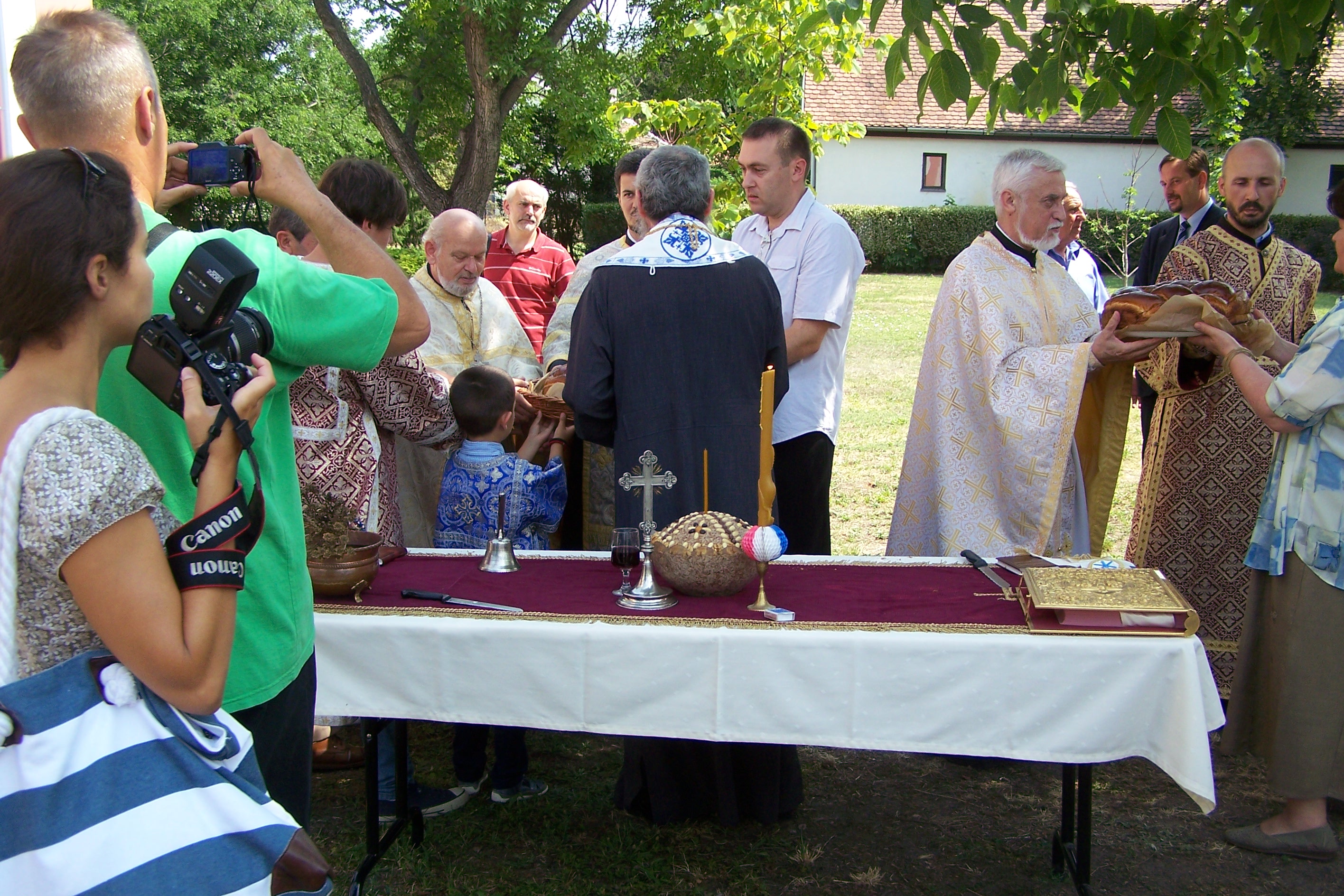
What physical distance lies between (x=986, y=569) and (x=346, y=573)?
1.73 metres

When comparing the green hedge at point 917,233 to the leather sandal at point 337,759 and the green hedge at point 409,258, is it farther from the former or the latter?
the leather sandal at point 337,759

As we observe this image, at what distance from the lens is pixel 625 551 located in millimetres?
2889

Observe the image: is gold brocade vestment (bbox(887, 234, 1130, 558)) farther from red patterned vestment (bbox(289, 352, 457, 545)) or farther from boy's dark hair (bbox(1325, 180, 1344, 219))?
red patterned vestment (bbox(289, 352, 457, 545))

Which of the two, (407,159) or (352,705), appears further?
(407,159)

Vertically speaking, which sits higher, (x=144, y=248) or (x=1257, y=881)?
(x=144, y=248)

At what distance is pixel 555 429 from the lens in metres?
3.97

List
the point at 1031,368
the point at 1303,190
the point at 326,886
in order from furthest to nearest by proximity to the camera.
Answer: the point at 1303,190 → the point at 1031,368 → the point at 326,886

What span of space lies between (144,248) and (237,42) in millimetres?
31592

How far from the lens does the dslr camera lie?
56.6 inches

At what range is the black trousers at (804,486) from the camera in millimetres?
4188

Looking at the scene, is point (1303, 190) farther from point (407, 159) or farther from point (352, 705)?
point (352, 705)

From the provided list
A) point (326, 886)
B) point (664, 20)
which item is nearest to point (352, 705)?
point (326, 886)

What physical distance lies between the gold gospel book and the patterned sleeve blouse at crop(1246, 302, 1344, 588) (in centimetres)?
86

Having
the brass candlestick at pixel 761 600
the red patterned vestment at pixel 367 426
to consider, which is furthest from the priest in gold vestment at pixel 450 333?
the brass candlestick at pixel 761 600
